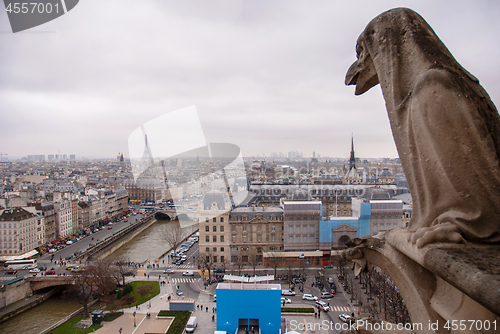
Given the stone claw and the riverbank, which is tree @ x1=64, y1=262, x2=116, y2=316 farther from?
the stone claw

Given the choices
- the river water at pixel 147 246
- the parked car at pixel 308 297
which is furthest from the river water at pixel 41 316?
the parked car at pixel 308 297

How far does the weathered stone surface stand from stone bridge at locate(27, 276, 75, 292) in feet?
75.4

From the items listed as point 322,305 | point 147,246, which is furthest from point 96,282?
point 322,305

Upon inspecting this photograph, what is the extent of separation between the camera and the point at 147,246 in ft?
98.8

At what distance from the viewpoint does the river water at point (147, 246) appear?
2642 centimetres

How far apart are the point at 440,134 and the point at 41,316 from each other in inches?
874

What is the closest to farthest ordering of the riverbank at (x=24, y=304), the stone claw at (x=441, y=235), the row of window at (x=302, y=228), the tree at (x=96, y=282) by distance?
the stone claw at (x=441, y=235)
the riverbank at (x=24, y=304)
the tree at (x=96, y=282)
the row of window at (x=302, y=228)

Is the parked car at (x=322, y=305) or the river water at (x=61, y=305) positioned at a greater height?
the parked car at (x=322, y=305)

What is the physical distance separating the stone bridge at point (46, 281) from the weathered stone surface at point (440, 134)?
2297cm

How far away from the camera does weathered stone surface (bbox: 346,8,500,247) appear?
5.51ft

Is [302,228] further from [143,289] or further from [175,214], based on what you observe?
[175,214]

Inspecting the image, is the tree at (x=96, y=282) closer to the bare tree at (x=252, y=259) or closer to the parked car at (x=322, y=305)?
the bare tree at (x=252, y=259)

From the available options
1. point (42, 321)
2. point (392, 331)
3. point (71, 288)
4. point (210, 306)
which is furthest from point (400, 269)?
point (71, 288)

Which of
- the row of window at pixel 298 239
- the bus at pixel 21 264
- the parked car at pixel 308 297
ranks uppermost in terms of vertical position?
the row of window at pixel 298 239
